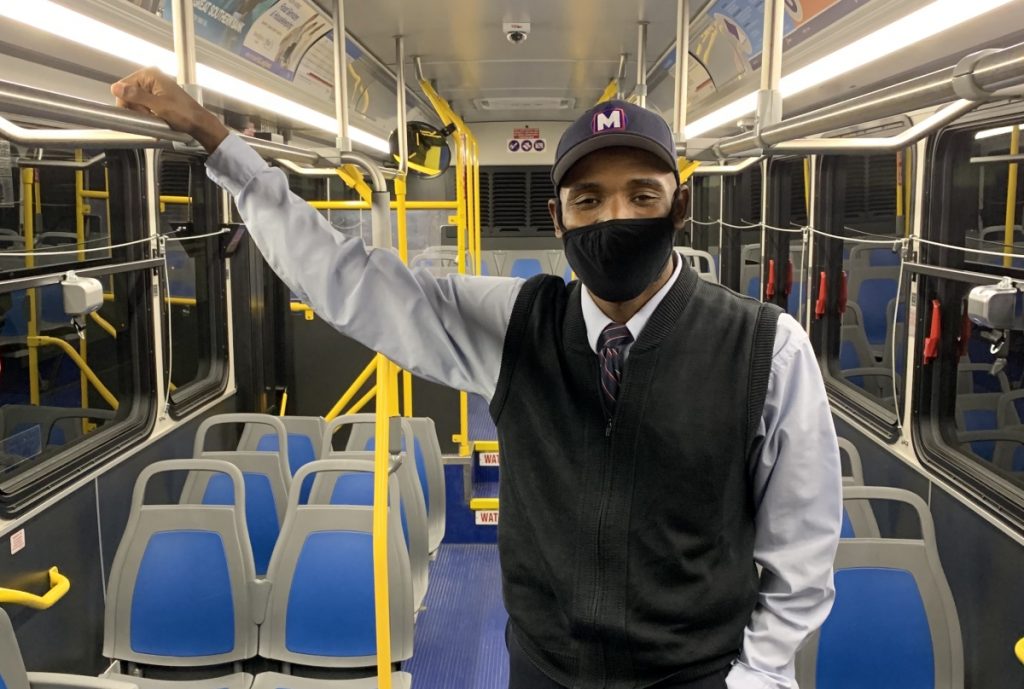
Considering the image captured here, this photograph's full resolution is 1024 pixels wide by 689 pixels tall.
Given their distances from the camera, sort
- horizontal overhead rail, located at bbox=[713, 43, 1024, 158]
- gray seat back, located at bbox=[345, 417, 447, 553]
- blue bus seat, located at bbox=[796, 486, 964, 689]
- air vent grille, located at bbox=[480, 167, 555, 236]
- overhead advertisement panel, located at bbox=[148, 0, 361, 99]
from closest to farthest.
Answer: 1. horizontal overhead rail, located at bbox=[713, 43, 1024, 158]
2. blue bus seat, located at bbox=[796, 486, 964, 689]
3. overhead advertisement panel, located at bbox=[148, 0, 361, 99]
4. gray seat back, located at bbox=[345, 417, 447, 553]
5. air vent grille, located at bbox=[480, 167, 555, 236]

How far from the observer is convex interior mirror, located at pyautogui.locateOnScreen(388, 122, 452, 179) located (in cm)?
492

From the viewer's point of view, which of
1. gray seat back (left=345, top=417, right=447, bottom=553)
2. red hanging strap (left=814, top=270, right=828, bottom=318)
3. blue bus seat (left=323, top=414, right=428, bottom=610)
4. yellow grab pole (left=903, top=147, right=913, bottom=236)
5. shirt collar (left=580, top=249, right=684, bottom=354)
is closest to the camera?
shirt collar (left=580, top=249, right=684, bottom=354)

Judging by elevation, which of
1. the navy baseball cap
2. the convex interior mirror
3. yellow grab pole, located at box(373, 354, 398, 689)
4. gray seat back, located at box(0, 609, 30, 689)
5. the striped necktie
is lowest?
gray seat back, located at box(0, 609, 30, 689)

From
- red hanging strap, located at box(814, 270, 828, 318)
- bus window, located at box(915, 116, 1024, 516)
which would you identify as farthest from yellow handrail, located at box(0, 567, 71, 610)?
red hanging strap, located at box(814, 270, 828, 318)

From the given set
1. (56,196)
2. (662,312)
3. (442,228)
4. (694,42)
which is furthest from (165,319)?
(442,228)

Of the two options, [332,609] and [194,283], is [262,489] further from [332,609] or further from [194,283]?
[194,283]

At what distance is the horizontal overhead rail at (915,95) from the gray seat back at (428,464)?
9.36ft

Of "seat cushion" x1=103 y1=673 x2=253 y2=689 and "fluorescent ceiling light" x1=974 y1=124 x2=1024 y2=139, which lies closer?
"seat cushion" x1=103 y1=673 x2=253 y2=689

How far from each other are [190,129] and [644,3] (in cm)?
289

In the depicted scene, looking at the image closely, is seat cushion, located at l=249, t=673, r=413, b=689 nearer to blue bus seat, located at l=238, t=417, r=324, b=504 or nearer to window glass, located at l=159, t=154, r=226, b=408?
blue bus seat, located at l=238, t=417, r=324, b=504

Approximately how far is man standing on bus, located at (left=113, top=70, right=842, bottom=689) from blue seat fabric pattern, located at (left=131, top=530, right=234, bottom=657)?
2.04 m

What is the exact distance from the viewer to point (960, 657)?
107 inches

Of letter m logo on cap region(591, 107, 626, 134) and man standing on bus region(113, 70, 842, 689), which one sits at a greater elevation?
letter m logo on cap region(591, 107, 626, 134)

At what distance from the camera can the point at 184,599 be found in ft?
10.6
